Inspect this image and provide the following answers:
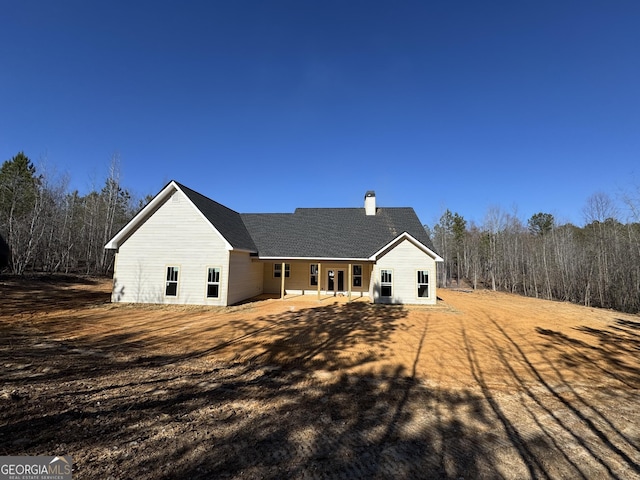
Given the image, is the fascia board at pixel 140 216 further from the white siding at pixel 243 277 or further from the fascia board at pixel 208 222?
the white siding at pixel 243 277

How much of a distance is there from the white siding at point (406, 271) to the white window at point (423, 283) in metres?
0.17

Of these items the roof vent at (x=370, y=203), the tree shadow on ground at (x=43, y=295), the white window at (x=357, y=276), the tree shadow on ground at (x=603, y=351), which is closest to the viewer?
the tree shadow on ground at (x=603, y=351)

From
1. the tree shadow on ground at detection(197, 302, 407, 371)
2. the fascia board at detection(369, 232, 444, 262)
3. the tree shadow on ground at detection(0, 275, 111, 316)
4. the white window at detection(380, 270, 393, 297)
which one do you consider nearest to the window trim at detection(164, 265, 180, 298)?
the tree shadow on ground at detection(0, 275, 111, 316)

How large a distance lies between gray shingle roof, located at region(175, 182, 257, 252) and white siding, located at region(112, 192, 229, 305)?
0.41 metres

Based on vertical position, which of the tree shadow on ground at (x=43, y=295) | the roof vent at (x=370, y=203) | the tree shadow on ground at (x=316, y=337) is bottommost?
the tree shadow on ground at (x=316, y=337)

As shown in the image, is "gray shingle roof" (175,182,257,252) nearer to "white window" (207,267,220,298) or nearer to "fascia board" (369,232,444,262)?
"white window" (207,267,220,298)

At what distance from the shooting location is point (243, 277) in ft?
57.4

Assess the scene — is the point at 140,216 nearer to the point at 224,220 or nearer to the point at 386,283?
the point at 224,220

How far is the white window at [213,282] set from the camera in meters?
15.4

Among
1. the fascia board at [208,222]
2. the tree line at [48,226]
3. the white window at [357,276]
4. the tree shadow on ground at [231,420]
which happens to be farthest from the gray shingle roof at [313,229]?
the tree line at [48,226]

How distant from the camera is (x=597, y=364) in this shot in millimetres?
7859

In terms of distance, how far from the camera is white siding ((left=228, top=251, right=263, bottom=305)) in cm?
1590

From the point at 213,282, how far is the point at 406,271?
10.9m

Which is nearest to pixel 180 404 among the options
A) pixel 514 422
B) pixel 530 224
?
pixel 514 422
